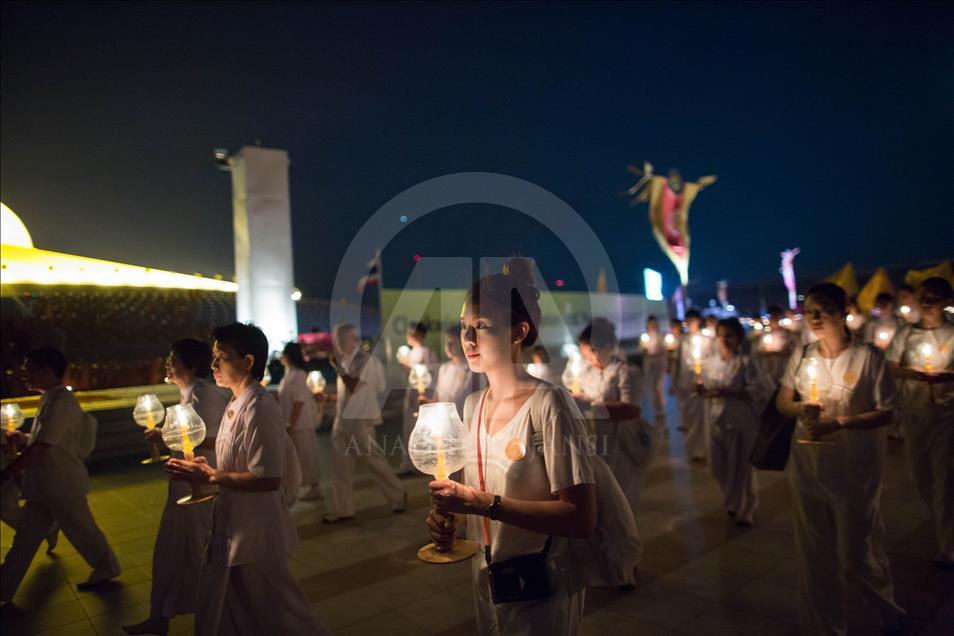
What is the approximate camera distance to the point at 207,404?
3916mm

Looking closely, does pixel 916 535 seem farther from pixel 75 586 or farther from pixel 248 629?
pixel 75 586

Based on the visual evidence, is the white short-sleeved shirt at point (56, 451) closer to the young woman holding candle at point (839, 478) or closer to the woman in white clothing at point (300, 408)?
the woman in white clothing at point (300, 408)

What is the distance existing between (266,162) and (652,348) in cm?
929

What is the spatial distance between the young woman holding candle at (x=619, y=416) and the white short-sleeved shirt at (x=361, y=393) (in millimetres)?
2634

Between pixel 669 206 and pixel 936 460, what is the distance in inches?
663

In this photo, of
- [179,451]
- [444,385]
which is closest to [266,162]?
[444,385]

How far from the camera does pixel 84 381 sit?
42.5ft

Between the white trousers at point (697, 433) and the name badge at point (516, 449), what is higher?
the name badge at point (516, 449)

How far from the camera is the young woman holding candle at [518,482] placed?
6.04ft

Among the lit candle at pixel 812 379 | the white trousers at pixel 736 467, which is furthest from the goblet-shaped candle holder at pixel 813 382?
the white trousers at pixel 736 467

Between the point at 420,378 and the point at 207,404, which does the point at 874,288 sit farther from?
the point at 207,404

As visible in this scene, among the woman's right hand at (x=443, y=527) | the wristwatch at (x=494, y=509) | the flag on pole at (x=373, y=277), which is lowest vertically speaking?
the woman's right hand at (x=443, y=527)

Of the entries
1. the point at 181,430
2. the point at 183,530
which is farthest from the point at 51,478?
the point at 181,430

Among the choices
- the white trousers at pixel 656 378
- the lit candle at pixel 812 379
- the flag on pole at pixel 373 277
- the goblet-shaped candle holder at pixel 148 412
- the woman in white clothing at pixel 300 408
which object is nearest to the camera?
the lit candle at pixel 812 379
